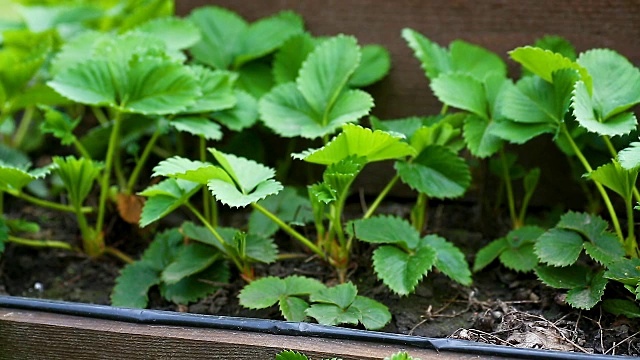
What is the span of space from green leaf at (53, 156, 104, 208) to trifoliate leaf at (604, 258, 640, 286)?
90 centimetres

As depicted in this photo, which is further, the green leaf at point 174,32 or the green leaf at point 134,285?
the green leaf at point 174,32

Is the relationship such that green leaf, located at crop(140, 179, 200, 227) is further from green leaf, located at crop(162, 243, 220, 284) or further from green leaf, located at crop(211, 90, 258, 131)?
green leaf, located at crop(211, 90, 258, 131)

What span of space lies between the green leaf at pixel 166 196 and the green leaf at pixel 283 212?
20 cm

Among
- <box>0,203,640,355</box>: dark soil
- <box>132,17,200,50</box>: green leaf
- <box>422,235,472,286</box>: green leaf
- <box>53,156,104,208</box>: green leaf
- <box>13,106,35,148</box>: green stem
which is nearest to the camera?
<box>0,203,640,355</box>: dark soil

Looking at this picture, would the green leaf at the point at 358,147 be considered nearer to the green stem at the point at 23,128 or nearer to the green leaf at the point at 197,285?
the green leaf at the point at 197,285

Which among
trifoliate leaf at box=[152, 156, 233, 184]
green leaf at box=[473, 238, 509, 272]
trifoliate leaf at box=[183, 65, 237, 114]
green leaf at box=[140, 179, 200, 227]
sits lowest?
green leaf at box=[473, 238, 509, 272]

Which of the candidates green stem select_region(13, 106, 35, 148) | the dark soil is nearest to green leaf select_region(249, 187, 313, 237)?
the dark soil

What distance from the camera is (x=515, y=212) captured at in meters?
1.49

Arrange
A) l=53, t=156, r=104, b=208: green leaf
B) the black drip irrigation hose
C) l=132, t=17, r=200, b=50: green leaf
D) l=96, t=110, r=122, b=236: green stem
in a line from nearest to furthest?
the black drip irrigation hose, l=53, t=156, r=104, b=208: green leaf, l=96, t=110, r=122, b=236: green stem, l=132, t=17, r=200, b=50: green leaf

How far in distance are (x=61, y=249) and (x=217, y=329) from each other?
60 cm

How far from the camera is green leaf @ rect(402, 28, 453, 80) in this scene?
1.35m

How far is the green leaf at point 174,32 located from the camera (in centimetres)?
151

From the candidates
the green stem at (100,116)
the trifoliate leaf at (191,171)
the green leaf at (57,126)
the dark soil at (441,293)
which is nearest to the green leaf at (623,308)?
the dark soil at (441,293)

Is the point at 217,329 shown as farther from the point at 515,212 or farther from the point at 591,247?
the point at 515,212
